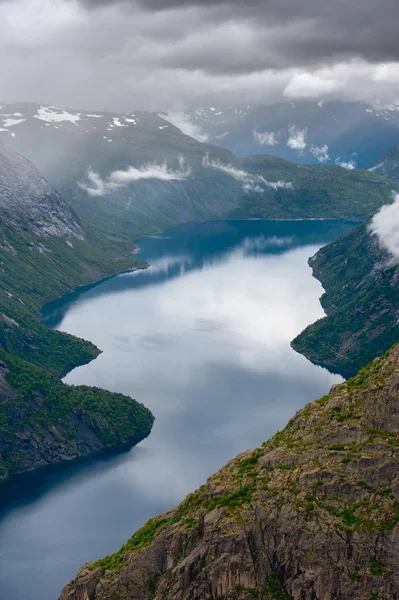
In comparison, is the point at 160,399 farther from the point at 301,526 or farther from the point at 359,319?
the point at 301,526

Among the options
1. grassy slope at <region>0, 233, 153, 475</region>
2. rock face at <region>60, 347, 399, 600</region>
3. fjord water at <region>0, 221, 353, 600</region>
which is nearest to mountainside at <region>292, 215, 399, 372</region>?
fjord water at <region>0, 221, 353, 600</region>

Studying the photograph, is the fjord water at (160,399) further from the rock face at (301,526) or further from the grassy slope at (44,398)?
the rock face at (301,526)

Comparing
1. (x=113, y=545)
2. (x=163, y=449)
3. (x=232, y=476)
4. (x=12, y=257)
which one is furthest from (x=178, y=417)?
(x=12, y=257)

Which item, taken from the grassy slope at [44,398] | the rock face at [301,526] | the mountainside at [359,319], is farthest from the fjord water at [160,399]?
the rock face at [301,526]

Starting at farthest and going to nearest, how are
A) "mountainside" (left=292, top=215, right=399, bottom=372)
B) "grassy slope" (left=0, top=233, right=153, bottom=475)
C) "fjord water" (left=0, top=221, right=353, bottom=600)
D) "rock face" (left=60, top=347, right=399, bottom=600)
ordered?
1. "mountainside" (left=292, top=215, right=399, bottom=372)
2. "grassy slope" (left=0, top=233, right=153, bottom=475)
3. "fjord water" (left=0, top=221, right=353, bottom=600)
4. "rock face" (left=60, top=347, right=399, bottom=600)

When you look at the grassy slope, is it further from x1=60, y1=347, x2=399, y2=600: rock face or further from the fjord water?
x1=60, y1=347, x2=399, y2=600: rock face

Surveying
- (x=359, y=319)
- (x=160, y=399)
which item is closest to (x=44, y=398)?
(x=160, y=399)

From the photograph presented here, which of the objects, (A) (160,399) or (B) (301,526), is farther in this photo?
(A) (160,399)
